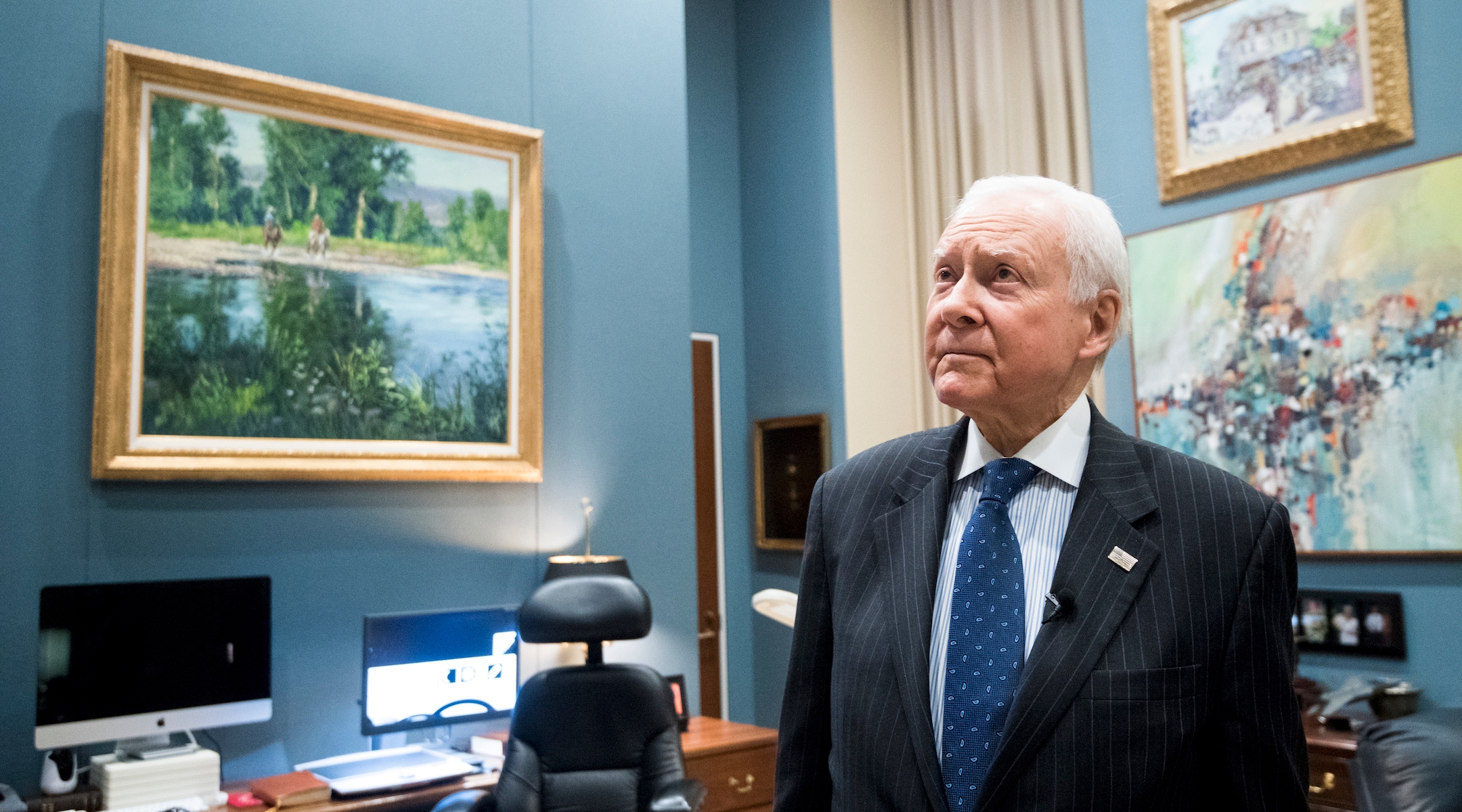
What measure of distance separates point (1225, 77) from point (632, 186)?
2.28 meters

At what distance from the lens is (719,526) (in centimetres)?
568

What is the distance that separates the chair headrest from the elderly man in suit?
1.70 meters

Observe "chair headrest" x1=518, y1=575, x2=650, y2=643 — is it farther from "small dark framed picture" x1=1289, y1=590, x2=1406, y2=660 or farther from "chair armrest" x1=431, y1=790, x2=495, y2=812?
"small dark framed picture" x1=1289, y1=590, x2=1406, y2=660

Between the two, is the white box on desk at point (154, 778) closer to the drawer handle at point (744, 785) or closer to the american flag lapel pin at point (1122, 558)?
the drawer handle at point (744, 785)

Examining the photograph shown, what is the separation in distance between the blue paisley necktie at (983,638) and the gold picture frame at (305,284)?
9.21 feet

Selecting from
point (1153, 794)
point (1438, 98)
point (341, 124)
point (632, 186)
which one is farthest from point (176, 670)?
point (1438, 98)

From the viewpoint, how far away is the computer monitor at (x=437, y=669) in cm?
335

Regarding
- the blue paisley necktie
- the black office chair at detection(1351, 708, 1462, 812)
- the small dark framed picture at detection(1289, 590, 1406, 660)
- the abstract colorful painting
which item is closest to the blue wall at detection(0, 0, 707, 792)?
the abstract colorful painting

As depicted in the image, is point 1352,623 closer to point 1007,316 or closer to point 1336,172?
point 1336,172

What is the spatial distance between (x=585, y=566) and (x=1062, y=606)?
2764mm

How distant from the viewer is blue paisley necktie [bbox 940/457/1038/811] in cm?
109

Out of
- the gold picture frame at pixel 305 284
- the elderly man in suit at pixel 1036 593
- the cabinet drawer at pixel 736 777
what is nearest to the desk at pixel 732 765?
the cabinet drawer at pixel 736 777

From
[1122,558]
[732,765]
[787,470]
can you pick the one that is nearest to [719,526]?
[787,470]

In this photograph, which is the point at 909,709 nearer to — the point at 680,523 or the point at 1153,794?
the point at 1153,794
